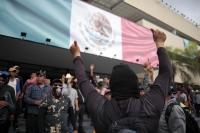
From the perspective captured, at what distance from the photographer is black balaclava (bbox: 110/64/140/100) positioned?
1077mm

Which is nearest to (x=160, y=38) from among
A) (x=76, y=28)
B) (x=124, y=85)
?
(x=124, y=85)

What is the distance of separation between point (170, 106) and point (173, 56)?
15.0 m

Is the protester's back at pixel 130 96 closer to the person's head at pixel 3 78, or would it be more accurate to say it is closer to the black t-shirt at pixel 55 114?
the black t-shirt at pixel 55 114

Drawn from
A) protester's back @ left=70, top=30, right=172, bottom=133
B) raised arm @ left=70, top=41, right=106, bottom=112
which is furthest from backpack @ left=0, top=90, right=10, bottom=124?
protester's back @ left=70, top=30, right=172, bottom=133

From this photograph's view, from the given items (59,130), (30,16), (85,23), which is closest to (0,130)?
(59,130)

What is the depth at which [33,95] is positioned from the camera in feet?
11.7

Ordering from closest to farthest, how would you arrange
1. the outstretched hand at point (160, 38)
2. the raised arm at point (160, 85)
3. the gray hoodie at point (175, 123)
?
the raised arm at point (160, 85) → the outstretched hand at point (160, 38) → the gray hoodie at point (175, 123)

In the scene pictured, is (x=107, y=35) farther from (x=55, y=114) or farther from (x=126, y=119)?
(x=126, y=119)

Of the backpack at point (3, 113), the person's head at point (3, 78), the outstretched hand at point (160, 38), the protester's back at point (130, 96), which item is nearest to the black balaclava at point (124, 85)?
the protester's back at point (130, 96)

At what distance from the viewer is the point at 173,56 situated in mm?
15773

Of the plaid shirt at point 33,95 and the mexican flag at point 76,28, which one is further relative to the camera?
the mexican flag at point 76,28

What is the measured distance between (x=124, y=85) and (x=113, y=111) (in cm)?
20

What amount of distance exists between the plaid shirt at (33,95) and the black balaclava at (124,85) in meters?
2.88

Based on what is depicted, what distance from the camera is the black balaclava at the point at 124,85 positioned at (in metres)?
1.08
